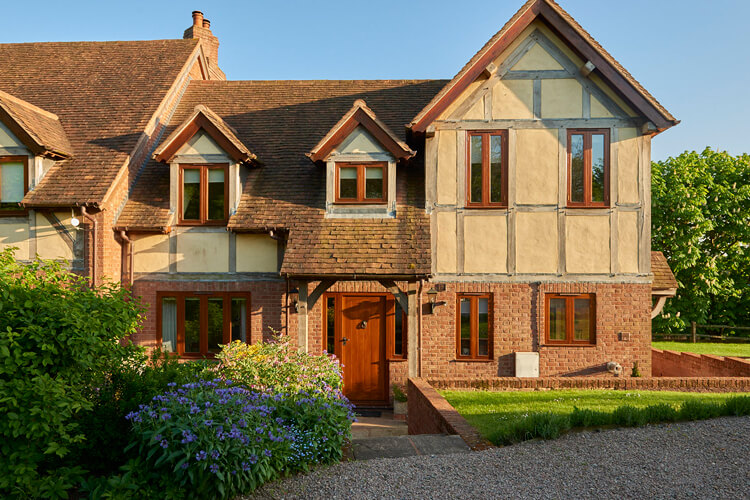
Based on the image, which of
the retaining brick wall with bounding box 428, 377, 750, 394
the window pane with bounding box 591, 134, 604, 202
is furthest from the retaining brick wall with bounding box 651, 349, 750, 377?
the window pane with bounding box 591, 134, 604, 202

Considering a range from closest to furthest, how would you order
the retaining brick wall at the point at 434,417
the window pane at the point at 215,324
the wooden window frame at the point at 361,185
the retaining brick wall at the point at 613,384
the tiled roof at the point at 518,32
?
the retaining brick wall at the point at 434,417 → the retaining brick wall at the point at 613,384 → the tiled roof at the point at 518,32 → the wooden window frame at the point at 361,185 → the window pane at the point at 215,324

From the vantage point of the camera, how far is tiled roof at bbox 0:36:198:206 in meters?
11.9

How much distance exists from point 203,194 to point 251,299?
115 inches

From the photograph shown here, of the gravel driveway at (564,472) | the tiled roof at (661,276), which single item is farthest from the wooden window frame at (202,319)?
the tiled roof at (661,276)

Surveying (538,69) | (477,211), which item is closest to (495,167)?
(477,211)

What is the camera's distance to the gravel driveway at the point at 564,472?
5188mm

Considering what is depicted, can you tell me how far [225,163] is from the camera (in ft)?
40.3

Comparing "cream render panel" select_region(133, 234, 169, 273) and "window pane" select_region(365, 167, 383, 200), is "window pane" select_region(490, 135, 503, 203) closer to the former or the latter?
"window pane" select_region(365, 167, 383, 200)

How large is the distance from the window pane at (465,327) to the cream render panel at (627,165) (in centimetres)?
442

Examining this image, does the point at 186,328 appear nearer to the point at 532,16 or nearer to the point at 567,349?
the point at 567,349

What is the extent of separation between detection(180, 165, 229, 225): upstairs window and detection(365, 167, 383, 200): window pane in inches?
139

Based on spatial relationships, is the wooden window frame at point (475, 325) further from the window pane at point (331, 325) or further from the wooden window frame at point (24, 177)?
the wooden window frame at point (24, 177)

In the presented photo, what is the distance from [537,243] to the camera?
462 inches

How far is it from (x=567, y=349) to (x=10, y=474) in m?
10.7
